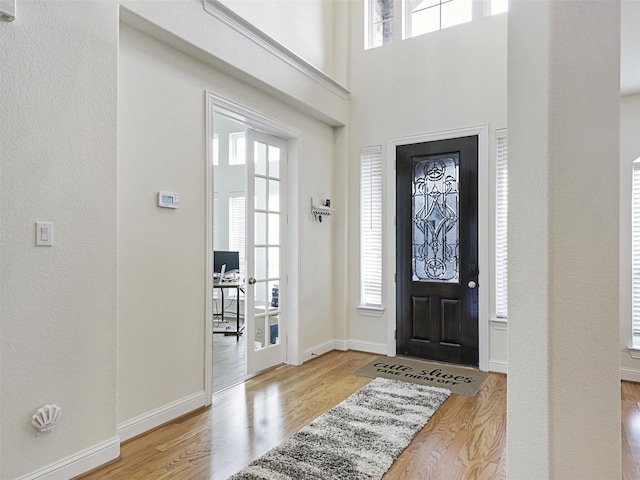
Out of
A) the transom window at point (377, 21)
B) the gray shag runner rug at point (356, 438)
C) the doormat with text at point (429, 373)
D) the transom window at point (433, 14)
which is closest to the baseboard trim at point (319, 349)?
the doormat with text at point (429, 373)

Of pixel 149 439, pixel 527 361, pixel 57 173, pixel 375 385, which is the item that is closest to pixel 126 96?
pixel 57 173

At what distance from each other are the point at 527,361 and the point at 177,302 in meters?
2.32

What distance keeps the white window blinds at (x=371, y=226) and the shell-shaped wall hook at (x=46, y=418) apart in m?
3.24

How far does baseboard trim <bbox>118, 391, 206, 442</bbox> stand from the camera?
2529 millimetres

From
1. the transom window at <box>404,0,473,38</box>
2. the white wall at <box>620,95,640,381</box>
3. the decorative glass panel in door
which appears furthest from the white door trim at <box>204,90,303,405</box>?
the white wall at <box>620,95,640,381</box>

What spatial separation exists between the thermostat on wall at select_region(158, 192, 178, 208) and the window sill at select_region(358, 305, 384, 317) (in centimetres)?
257

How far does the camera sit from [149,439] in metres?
2.56

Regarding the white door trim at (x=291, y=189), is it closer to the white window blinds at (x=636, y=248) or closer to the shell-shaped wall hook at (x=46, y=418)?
the shell-shaped wall hook at (x=46, y=418)

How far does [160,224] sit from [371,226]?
254 centimetres

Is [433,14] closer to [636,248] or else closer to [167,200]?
[636,248]

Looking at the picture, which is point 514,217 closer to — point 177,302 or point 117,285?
point 117,285

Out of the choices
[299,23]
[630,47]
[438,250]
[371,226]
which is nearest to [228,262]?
[371,226]

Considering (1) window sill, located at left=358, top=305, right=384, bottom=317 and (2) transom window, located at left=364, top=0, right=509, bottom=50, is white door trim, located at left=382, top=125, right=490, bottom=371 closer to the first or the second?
(1) window sill, located at left=358, top=305, right=384, bottom=317

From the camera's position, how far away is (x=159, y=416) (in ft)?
8.95
